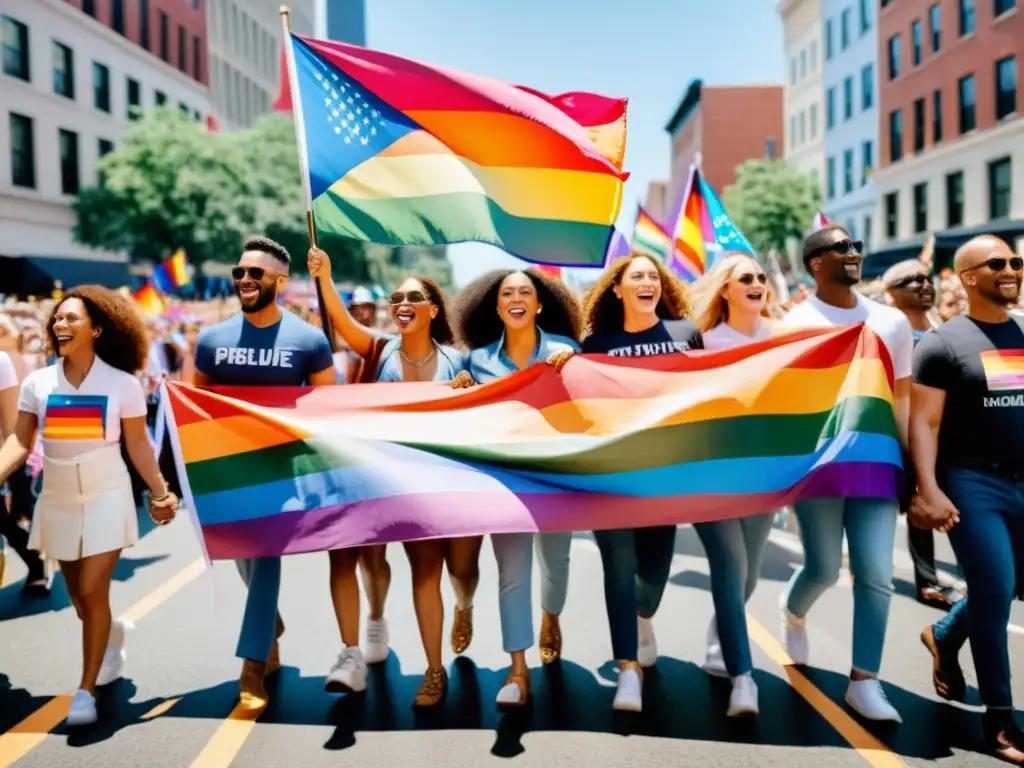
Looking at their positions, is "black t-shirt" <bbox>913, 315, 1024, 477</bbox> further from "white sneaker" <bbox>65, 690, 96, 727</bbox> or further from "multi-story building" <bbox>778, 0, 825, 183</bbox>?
"multi-story building" <bbox>778, 0, 825, 183</bbox>

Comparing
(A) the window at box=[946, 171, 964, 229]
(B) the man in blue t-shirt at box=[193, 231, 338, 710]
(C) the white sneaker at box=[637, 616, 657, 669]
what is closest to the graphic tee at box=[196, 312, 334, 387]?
(B) the man in blue t-shirt at box=[193, 231, 338, 710]

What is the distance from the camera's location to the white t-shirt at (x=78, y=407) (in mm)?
4504

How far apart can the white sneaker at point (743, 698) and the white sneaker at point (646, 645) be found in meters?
0.75

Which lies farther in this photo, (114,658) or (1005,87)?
(1005,87)

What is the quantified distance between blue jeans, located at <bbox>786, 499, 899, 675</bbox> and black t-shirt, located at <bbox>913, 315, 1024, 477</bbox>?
0.39 meters

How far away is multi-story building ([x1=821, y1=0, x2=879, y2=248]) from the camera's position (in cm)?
4044

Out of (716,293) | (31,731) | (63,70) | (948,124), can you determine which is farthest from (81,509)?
(63,70)

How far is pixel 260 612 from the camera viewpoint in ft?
15.1

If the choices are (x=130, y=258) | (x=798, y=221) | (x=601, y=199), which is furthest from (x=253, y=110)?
(x=601, y=199)

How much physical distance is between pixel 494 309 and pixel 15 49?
34.7m

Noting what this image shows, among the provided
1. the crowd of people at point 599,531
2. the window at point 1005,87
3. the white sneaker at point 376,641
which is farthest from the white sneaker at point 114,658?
the window at point 1005,87

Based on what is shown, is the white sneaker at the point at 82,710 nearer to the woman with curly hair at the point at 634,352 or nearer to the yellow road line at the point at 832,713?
the woman with curly hair at the point at 634,352

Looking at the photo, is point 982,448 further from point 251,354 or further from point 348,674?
point 251,354

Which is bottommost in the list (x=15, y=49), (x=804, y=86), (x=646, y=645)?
(x=646, y=645)
